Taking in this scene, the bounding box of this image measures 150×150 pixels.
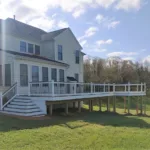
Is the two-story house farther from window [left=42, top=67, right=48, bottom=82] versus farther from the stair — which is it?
the stair

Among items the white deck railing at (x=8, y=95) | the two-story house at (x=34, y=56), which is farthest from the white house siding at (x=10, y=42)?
the white deck railing at (x=8, y=95)

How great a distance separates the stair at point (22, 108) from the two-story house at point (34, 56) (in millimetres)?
1977

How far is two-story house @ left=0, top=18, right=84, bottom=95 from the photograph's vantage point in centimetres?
1678

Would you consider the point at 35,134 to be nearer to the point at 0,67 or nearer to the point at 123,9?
the point at 0,67

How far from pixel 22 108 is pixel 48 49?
9293 mm

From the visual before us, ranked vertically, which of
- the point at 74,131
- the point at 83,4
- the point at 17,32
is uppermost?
the point at 83,4

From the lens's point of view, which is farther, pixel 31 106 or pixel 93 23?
pixel 93 23

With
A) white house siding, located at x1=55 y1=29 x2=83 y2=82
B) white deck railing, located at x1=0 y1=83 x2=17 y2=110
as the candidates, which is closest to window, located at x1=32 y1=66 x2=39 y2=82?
white deck railing, located at x1=0 y1=83 x2=17 y2=110

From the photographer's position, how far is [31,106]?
47.2 feet

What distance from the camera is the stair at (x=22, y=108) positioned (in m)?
13.8

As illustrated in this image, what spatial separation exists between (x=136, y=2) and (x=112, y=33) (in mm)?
6627

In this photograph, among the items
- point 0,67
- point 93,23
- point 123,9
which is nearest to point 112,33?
point 93,23

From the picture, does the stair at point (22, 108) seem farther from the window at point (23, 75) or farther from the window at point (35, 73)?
the window at point (35, 73)

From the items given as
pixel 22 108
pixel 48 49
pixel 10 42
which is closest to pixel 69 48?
pixel 48 49
